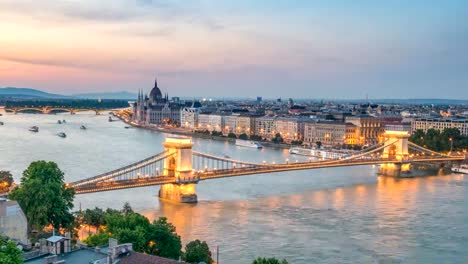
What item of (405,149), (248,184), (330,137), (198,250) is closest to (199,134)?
(330,137)

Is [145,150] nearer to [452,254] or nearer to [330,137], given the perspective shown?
[330,137]

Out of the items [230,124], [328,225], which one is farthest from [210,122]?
[328,225]

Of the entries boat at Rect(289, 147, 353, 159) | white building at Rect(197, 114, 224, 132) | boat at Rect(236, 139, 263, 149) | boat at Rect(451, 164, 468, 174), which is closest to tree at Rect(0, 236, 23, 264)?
boat at Rect(451, 164, 468, 174)

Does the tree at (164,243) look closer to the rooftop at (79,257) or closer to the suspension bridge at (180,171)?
the rooftop at (79,257)

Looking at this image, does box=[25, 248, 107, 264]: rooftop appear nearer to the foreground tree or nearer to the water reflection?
the foreground tree

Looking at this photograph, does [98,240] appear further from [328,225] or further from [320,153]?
[320,153]

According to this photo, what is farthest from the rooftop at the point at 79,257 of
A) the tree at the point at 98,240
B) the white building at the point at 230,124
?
the white building at the point at 230,124
